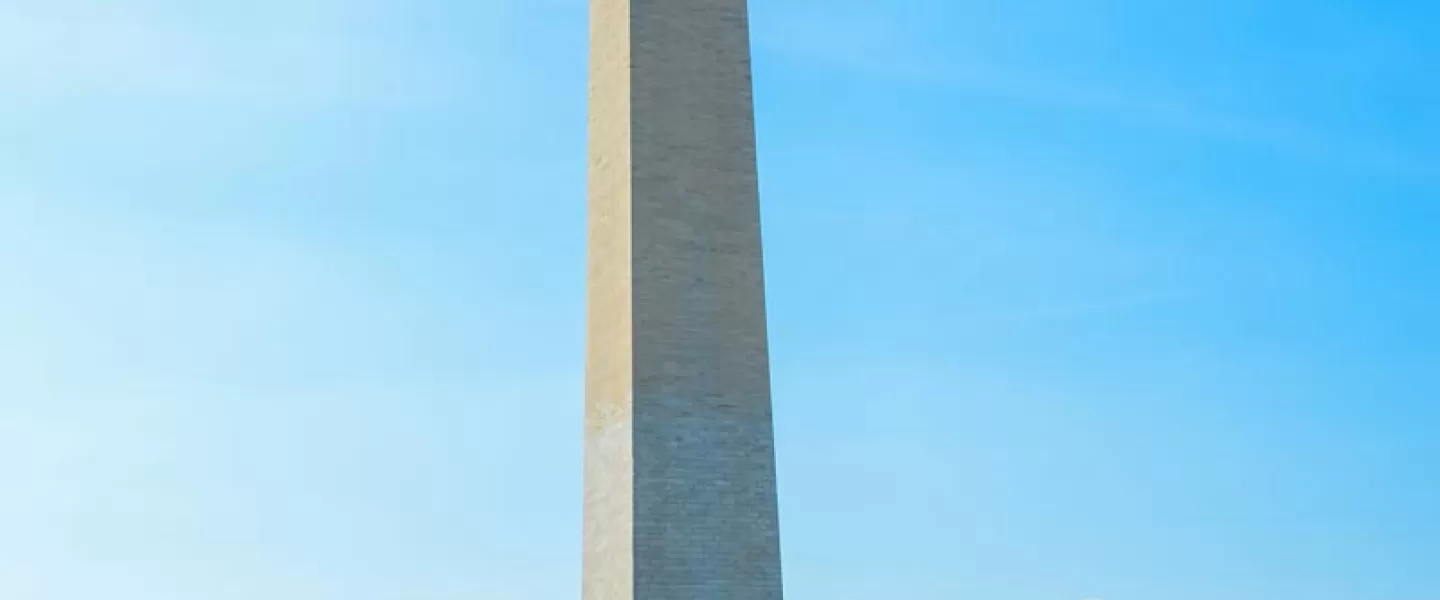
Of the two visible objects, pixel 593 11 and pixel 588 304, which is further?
Answer: pixel 593 11

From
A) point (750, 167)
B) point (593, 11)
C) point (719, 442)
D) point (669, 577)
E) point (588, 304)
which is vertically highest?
point (593, 11)

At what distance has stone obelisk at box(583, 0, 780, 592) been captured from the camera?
17.2 m

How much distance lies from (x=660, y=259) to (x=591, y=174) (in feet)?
5.16

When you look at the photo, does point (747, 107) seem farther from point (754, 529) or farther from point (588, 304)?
point (754, 529)

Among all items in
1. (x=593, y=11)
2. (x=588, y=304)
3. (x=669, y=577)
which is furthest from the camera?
(x=593, y=11)

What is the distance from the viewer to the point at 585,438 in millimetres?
17953

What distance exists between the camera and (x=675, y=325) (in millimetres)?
17578

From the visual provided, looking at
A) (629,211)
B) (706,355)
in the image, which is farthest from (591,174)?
(706,355)

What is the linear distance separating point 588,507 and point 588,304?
2036mm

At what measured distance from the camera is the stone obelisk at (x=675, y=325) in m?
17.2

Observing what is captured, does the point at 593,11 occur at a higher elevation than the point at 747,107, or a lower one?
higher

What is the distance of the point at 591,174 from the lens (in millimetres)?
18750

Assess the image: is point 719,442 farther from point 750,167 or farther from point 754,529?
point 750,167

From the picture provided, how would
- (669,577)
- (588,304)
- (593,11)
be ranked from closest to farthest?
(669,577)
(588,304)
(593,11)
